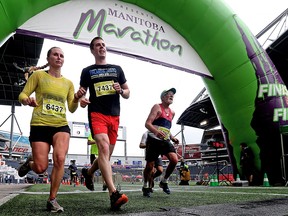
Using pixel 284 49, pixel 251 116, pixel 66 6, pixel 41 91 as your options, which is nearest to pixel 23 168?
pixel 41 91

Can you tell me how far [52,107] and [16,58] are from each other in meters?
19.8

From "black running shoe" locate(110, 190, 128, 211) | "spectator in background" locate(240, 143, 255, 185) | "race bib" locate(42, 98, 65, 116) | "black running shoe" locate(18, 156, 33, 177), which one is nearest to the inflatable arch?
"spectator in background" locate(240, 143, 255, 185)

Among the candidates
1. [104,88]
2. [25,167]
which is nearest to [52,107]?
[104,88]

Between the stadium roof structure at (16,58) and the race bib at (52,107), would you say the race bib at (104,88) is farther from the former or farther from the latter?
the stadium roof structure at (16,58)

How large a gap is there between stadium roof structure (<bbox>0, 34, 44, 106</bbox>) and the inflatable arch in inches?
391

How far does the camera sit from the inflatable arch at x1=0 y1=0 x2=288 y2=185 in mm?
8062

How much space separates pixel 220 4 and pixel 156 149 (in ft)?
18.4

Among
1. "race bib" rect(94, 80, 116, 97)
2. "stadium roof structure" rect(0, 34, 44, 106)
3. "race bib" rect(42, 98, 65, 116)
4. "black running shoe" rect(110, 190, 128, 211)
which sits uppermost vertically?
"stadium roof structure" rect(0, 34, 44, 106)

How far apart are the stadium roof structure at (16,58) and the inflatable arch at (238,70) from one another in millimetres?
9939

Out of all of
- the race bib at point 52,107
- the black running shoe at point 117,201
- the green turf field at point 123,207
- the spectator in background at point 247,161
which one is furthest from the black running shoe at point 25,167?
the spectator in background at point 247,161

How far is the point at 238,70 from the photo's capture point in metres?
8.30

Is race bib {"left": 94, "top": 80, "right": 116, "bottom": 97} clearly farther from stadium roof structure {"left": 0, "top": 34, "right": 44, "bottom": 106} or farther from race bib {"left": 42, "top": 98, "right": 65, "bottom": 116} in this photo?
stadium roof structure {"left": 0, "top": 34, "right": 44, "bottom": 106}

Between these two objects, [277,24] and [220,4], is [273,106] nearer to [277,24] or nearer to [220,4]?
[220,4]

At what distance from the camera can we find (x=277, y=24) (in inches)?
815
